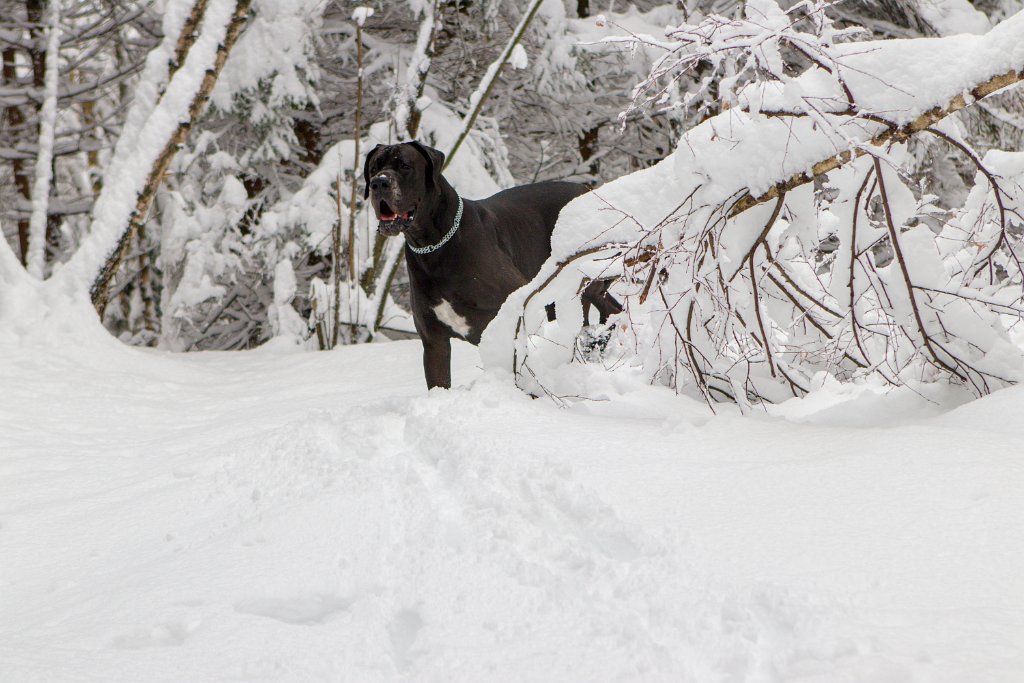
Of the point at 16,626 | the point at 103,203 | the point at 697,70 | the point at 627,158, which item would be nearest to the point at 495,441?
the point at 16,626

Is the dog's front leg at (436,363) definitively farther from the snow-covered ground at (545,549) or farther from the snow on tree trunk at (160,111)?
the snow on tree trunk at (160,111)

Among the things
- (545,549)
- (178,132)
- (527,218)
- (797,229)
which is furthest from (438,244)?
(178,132)

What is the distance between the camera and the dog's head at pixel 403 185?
4.46 m

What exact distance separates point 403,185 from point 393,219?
195 mm

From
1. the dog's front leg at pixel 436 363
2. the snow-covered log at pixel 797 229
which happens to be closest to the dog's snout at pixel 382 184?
the dog's front leg at pixel 436 363

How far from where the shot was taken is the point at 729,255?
9.70 feet

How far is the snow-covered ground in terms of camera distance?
5.25 feet

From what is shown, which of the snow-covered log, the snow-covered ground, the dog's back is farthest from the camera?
the dog's back

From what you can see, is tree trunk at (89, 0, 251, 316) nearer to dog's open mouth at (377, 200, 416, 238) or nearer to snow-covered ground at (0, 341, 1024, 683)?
dog's open mouth at (377, 200, 416, 238)

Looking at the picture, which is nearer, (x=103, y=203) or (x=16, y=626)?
(x=16, y=626)

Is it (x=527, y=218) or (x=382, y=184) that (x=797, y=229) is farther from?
(x=527, y=218)

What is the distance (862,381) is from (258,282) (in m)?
8.60

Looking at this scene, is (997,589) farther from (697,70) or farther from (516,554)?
(697,70)

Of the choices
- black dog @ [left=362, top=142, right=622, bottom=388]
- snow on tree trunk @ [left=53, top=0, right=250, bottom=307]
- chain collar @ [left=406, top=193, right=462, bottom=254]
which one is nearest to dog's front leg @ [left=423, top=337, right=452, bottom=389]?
black dog @ [left=362, top=142, right=622, bottom=388]
